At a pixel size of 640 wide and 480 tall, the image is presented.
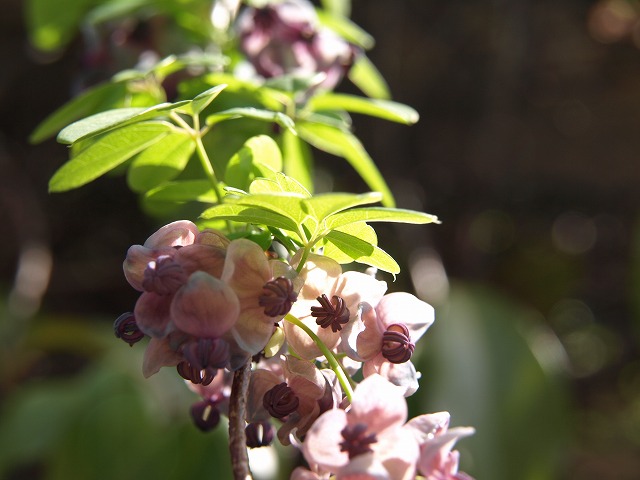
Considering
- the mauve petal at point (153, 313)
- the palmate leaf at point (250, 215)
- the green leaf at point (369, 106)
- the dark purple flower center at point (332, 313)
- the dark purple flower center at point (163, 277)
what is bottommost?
the dark purple flower center at point (332, 313)

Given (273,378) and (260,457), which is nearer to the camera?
(273,378)

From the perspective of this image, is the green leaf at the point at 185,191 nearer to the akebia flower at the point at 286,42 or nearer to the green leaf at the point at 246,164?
the green leaf at the point at 246,164

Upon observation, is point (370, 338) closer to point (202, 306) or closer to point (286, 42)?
point (202, 306)

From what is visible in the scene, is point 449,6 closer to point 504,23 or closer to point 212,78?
point 504,23

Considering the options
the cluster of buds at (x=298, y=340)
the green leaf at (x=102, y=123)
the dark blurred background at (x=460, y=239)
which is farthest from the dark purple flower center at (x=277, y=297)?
the dark blurred background at (x=460, y=239)

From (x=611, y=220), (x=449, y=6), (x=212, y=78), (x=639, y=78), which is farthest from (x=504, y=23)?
(x=212, y=78)
